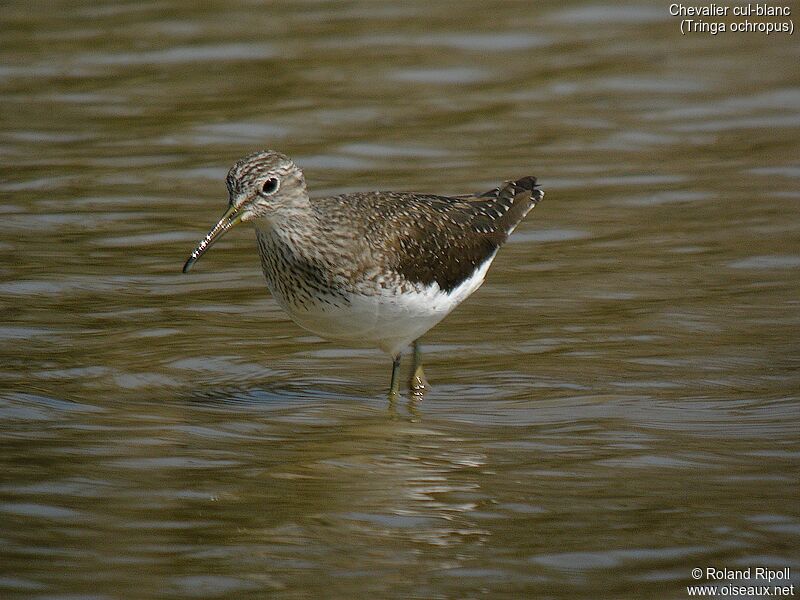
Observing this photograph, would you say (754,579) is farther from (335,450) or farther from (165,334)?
(165,334)

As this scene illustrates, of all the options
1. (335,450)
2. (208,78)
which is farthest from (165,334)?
(208,78)

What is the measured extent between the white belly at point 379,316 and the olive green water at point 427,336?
17.7 inches

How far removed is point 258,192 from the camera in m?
8.12

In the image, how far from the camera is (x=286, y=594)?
6043mm

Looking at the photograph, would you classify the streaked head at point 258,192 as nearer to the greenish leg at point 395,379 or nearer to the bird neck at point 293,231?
the bird neck at point 293,231

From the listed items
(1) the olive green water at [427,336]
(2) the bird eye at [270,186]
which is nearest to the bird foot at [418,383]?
(1) the olive green water at [427,336]

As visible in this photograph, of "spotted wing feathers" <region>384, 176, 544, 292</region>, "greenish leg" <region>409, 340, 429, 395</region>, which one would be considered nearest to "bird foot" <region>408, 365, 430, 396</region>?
"greenish leg" <region>409, 340, 429, 395</region>

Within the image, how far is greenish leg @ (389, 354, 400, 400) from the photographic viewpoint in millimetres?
8812

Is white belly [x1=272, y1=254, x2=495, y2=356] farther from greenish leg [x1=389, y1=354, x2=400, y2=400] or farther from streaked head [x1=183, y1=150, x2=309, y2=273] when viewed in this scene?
streaked head [x1=183, y1=150, x2=309, y2=273]

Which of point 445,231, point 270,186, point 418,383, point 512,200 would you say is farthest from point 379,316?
point 512,200

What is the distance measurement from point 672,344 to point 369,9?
9051mm

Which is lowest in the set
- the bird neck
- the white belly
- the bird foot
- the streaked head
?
the bird foot

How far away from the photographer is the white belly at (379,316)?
8234 mm

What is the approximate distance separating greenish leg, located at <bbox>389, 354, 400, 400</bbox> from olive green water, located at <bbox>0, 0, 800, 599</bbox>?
0.39 feet
